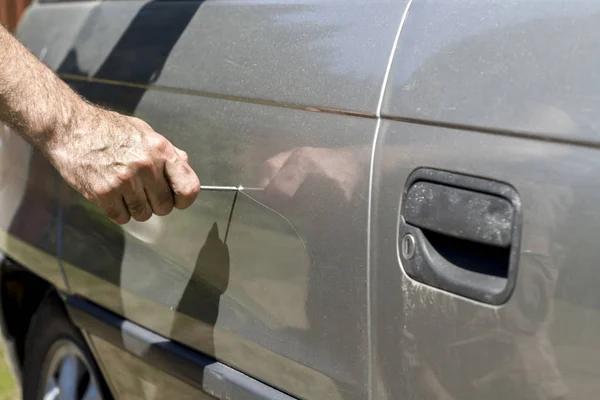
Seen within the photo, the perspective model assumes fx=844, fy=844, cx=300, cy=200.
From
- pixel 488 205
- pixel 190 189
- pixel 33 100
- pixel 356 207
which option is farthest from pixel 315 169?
pixel 33 100

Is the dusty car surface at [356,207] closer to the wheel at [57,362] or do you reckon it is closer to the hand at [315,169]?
the hand at [315,169]

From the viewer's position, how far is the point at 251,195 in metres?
1.86

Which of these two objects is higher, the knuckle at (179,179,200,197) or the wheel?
the knuckle at (179,179,200,197)

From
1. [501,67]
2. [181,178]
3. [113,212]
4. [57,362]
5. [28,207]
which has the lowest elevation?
[57,362]

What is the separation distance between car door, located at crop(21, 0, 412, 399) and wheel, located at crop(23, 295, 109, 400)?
28 centimetres

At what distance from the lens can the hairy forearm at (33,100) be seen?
1805 mm

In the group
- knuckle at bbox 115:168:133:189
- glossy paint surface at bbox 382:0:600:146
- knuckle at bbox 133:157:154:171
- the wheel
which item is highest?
glossy paint surface at bbox 382:0:600:146

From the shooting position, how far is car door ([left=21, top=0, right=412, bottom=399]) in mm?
1641

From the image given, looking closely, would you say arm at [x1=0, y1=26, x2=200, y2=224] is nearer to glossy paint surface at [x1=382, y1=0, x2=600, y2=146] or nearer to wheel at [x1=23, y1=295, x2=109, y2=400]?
glossy paint surface at [x1=382, y1=0, x2=600, y2=146]

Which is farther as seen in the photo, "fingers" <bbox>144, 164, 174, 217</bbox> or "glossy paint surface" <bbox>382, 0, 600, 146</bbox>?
"fingers" <bbox>144, 164, 174, 217</bbox>

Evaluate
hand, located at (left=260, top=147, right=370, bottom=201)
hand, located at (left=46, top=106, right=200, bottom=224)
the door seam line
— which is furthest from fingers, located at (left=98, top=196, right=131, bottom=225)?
the door seam line

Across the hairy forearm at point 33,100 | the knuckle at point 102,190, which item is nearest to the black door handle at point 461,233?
the knuckle at point 102,190

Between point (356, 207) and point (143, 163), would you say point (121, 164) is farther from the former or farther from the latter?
point (356, 207)

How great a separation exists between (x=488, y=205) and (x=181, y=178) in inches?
28.7
